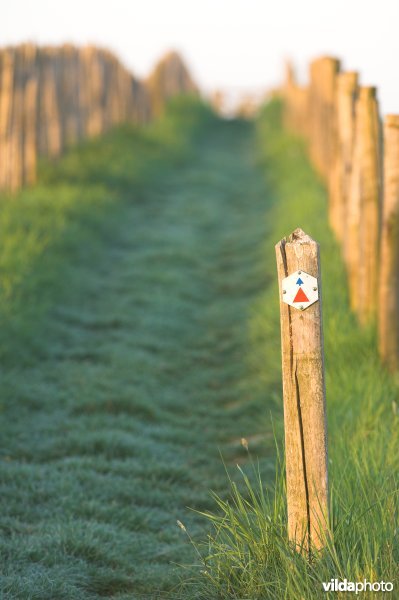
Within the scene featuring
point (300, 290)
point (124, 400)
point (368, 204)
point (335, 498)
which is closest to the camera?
point (300, 290)

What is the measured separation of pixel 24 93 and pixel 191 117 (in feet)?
37.2

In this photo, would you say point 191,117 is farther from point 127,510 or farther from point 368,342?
point 127,510

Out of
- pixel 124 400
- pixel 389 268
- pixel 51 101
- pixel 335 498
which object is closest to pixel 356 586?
pixel 335 498

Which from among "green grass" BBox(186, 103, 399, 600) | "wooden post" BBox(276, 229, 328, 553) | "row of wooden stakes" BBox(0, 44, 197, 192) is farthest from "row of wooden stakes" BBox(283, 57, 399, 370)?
"row of wooden stakes" BBox(0, 44, 197, 192)

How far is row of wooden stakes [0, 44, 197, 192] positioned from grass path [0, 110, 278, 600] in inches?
42.8

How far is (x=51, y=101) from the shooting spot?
42.0ft

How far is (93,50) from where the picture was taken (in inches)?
612

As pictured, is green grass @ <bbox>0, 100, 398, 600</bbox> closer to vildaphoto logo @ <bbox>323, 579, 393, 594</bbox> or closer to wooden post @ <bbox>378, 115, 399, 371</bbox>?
vildaphoto logo @ <bbox>323, 579, 393, 594</bbox>

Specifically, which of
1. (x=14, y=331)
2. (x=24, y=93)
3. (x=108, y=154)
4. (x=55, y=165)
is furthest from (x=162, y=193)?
(x=14, y=331)

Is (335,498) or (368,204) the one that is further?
(368,204)

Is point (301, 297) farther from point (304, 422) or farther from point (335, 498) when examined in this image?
point (335, 498)

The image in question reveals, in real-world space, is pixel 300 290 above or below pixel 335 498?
above

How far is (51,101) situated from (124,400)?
311 inches

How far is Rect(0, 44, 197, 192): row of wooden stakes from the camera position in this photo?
37.4ft
